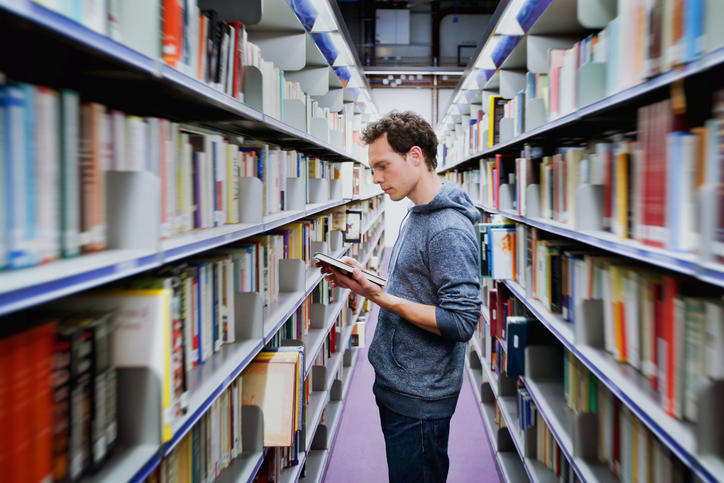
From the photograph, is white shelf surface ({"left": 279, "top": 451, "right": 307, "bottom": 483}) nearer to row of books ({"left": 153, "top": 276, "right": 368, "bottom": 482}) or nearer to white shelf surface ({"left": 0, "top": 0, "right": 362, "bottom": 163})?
row of books ({"left": 153, "top": 276, "right": 368, "bottom": 482})

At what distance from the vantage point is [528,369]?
231cm

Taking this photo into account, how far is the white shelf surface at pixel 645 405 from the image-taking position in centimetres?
94

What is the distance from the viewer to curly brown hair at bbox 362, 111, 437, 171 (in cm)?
180

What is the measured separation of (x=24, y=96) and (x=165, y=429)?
64 cm

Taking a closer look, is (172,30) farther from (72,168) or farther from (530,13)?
(530,13)

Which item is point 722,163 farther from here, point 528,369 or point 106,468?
point 528,369

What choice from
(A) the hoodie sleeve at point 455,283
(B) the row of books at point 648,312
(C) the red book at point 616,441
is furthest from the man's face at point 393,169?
(C) the red book at point 616,441

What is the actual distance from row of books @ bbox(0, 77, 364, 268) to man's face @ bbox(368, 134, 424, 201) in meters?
0.69

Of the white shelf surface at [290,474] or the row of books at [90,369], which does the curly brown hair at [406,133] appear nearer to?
the row of books at [90,369]

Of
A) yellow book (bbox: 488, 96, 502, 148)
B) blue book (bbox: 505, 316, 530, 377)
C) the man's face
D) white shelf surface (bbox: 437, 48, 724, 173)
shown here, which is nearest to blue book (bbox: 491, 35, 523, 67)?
yellow book (bbox: 488, 96, 502, 148)

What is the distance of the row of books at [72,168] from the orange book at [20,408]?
0.41 ft

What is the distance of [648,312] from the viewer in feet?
4.42

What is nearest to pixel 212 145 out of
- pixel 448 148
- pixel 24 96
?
pixel 24 96

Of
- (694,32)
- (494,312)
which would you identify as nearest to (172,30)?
(694,32)
